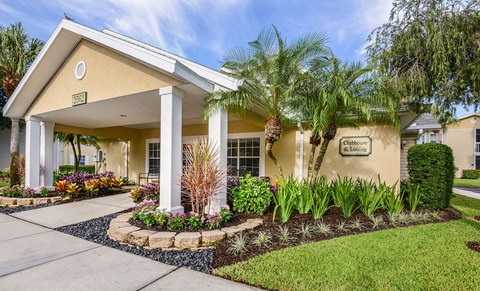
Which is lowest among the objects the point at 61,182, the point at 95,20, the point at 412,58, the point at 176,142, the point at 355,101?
the point at 61,182

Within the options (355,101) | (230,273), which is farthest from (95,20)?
(230,273)

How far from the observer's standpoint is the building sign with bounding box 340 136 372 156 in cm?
804

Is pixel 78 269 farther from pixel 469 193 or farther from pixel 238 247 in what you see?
pixel 469 193

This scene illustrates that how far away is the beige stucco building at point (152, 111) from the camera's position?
538 centimetres

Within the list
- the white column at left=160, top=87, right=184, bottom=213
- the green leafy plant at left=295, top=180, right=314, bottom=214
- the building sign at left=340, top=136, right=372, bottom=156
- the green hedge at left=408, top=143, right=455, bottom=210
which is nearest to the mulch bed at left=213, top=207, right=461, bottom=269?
the green leafy plant at left=295, top=180, right=314, bottom=214

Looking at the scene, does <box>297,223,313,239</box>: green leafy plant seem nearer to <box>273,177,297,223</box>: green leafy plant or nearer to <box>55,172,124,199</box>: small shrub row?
<box>273,177,297,223</box>: green leafy plant

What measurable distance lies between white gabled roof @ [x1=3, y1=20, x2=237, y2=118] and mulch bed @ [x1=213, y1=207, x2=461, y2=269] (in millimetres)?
3214

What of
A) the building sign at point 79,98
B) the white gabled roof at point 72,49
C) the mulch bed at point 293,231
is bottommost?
the mulch bed at point 293,231

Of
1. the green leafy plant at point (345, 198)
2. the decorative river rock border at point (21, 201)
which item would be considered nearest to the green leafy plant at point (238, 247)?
the green leafy plant at point (345, 198)

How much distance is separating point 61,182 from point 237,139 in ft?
21.9

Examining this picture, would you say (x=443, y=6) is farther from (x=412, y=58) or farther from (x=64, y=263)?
(x=64, y=263)

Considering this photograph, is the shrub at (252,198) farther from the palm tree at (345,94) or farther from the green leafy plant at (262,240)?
the palm tree at (345,94)

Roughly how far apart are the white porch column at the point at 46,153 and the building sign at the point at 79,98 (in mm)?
3635

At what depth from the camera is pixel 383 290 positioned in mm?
2896
